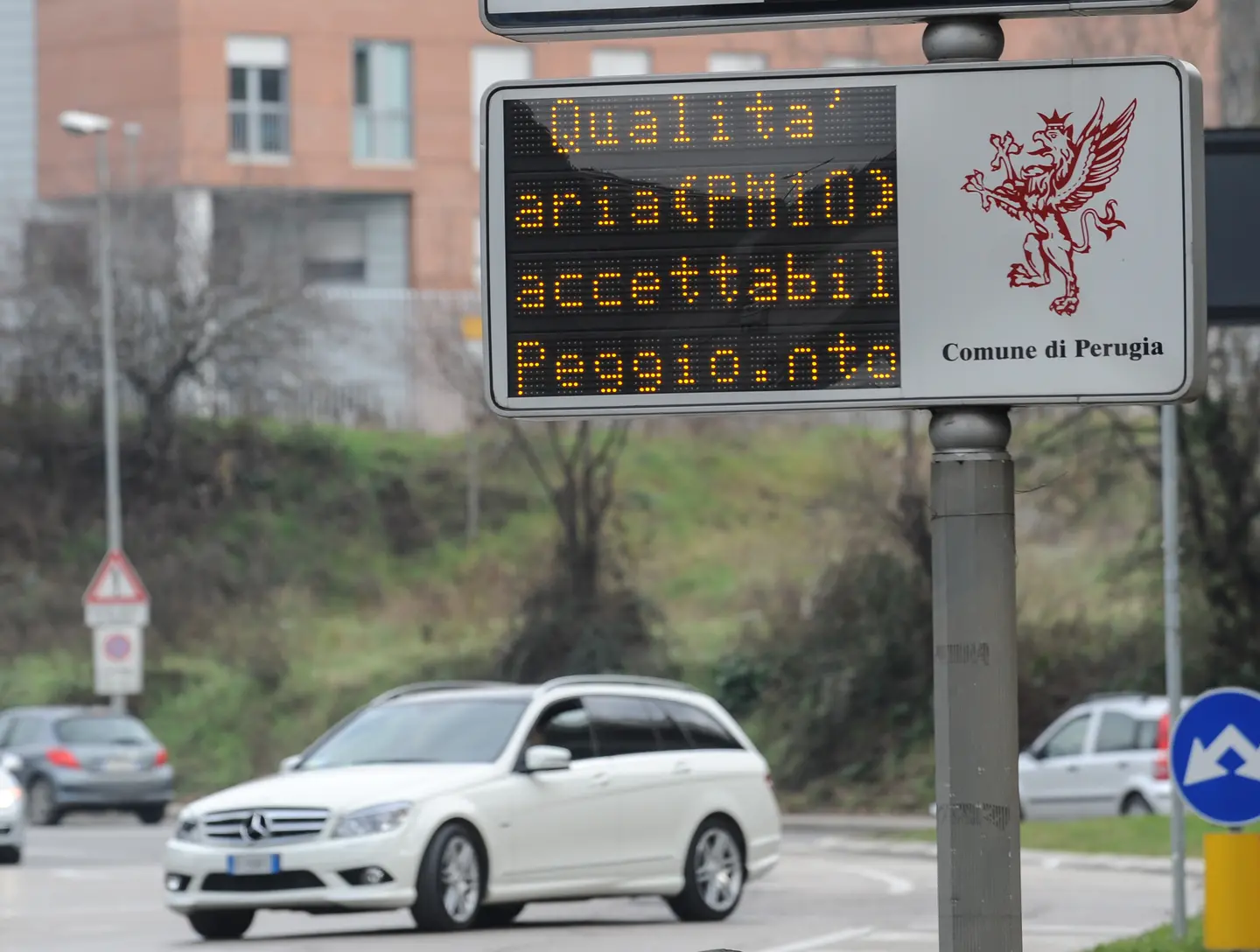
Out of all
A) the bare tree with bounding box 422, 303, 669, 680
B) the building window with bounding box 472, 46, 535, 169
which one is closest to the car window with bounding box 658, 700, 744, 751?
the bare tree with bounding box 422, 303, 669, 680

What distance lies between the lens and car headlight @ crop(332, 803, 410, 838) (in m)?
15.2

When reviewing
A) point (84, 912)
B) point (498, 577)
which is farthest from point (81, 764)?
point (84, 912)

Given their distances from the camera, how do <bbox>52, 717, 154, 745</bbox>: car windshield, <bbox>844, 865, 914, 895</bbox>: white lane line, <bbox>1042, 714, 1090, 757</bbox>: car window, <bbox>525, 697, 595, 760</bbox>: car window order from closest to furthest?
<bbox>525, 697, 595, 760</bbox>: car window → <bbox>844, 865, 914, 895</bbox>: white lane line → <bbox>1042, 714, 1090, 757</bbox>: car window → <bbox>52, 717, 154, 745</bbox>: car windshield

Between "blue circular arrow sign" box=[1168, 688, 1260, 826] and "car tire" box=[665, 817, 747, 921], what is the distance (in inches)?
243

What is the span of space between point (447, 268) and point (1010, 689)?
51365mm

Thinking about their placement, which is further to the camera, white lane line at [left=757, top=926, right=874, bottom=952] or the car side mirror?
the car side mirror

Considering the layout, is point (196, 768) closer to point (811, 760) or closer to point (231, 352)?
point (811, 760)

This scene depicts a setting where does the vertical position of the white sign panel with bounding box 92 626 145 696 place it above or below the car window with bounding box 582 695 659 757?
below

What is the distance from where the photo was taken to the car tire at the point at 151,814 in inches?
1281

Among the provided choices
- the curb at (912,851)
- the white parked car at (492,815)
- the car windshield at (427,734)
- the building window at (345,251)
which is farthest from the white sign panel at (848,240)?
the building window at (345,251)

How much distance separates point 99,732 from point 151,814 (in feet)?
4.64

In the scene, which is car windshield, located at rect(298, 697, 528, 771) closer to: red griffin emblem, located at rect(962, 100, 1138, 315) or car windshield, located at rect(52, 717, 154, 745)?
red griffin emblem, located at rect(962, 100, 1138, 315)

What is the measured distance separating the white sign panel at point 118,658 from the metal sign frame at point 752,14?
30003 mm

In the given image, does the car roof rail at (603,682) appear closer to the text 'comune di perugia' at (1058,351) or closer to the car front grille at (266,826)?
the car front grille at (266,826)
